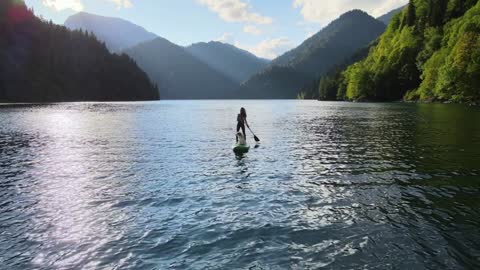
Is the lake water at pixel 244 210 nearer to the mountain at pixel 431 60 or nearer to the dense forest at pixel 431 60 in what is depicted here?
the dense forest at pixel 431 60

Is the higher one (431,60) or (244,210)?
(431,60)

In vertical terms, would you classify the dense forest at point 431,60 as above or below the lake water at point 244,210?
above

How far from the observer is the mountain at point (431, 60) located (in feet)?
311

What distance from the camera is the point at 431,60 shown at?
12681 centimetres

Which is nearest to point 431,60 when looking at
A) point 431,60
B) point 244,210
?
point 431,60

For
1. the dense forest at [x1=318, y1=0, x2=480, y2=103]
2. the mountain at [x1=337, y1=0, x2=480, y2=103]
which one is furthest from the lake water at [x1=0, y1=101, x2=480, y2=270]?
the mountain at [x1=337, y1=0, x2=480, y2=103]

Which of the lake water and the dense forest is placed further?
the dense forest

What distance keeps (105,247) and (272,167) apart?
1509 centimetres

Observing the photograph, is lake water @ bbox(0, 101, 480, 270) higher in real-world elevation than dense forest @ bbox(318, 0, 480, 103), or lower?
lower

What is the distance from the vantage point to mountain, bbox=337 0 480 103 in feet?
311

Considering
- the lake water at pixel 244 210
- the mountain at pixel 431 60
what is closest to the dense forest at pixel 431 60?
the mountain at pixel 431 60

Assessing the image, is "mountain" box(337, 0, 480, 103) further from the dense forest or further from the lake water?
the lake water

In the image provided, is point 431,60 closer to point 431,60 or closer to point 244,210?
point 431,60

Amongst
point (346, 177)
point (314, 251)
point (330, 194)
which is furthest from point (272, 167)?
point (314, 251)
